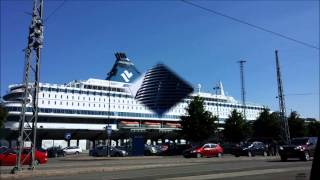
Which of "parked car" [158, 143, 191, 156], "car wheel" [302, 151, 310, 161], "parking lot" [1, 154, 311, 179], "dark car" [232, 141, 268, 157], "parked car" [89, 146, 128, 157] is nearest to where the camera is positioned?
"parking lot" [1, 154, 311, 179]

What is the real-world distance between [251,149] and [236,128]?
99.5 ft

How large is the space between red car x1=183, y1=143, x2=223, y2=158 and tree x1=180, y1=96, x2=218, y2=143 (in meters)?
16.1

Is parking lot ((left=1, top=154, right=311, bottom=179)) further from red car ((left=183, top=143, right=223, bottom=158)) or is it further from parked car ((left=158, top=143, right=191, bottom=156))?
parked car ((left=158, top=143, right=191, bottom=156))

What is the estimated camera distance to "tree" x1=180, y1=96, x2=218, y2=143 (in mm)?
58156

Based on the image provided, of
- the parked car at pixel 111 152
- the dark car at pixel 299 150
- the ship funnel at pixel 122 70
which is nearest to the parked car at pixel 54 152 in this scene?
the parked car at pixel 111 152

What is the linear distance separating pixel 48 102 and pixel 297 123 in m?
68.0

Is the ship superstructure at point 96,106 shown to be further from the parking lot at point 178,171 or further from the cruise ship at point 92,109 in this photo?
the parking lot at point 178,171

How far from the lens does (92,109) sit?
128 meters

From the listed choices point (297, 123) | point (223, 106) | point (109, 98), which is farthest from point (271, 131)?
point (223, 106)

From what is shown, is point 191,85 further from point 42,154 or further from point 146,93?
point 42,154

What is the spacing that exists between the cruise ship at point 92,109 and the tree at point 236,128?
34.2 meters

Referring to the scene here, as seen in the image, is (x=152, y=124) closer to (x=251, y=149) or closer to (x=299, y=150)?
(x=251, y=149)

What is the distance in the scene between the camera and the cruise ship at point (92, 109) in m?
118

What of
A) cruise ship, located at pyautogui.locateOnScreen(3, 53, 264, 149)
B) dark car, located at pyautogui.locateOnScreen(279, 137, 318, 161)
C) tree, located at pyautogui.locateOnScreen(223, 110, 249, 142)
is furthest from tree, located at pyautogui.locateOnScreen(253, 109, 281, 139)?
dark car, located at pyautogui.locateOnScreen(279, 137, 318, 161)
